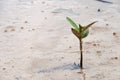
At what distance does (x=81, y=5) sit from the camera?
12.4ft

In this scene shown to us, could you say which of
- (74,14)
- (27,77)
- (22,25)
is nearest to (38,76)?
(27,77)

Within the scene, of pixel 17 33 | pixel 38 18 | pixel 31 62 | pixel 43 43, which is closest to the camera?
pixel 31 62

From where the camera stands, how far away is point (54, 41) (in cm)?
287

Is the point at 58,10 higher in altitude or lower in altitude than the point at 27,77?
higher

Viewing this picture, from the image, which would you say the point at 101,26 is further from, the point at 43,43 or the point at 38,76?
the point at 38,76

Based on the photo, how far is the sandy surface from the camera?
2.38m

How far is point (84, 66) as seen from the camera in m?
2.42

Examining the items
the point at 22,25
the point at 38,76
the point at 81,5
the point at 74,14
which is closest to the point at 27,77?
the point at 38,76

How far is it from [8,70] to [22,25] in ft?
2.99

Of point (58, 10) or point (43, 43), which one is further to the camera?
point (58, 10)

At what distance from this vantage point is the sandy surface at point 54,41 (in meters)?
2.38

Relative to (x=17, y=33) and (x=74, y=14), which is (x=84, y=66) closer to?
(x=17, y=33)

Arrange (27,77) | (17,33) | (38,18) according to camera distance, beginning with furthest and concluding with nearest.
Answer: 1. (38,18)
2. (17,33)
3. (27,77)

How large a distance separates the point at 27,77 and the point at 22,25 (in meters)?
1.04
